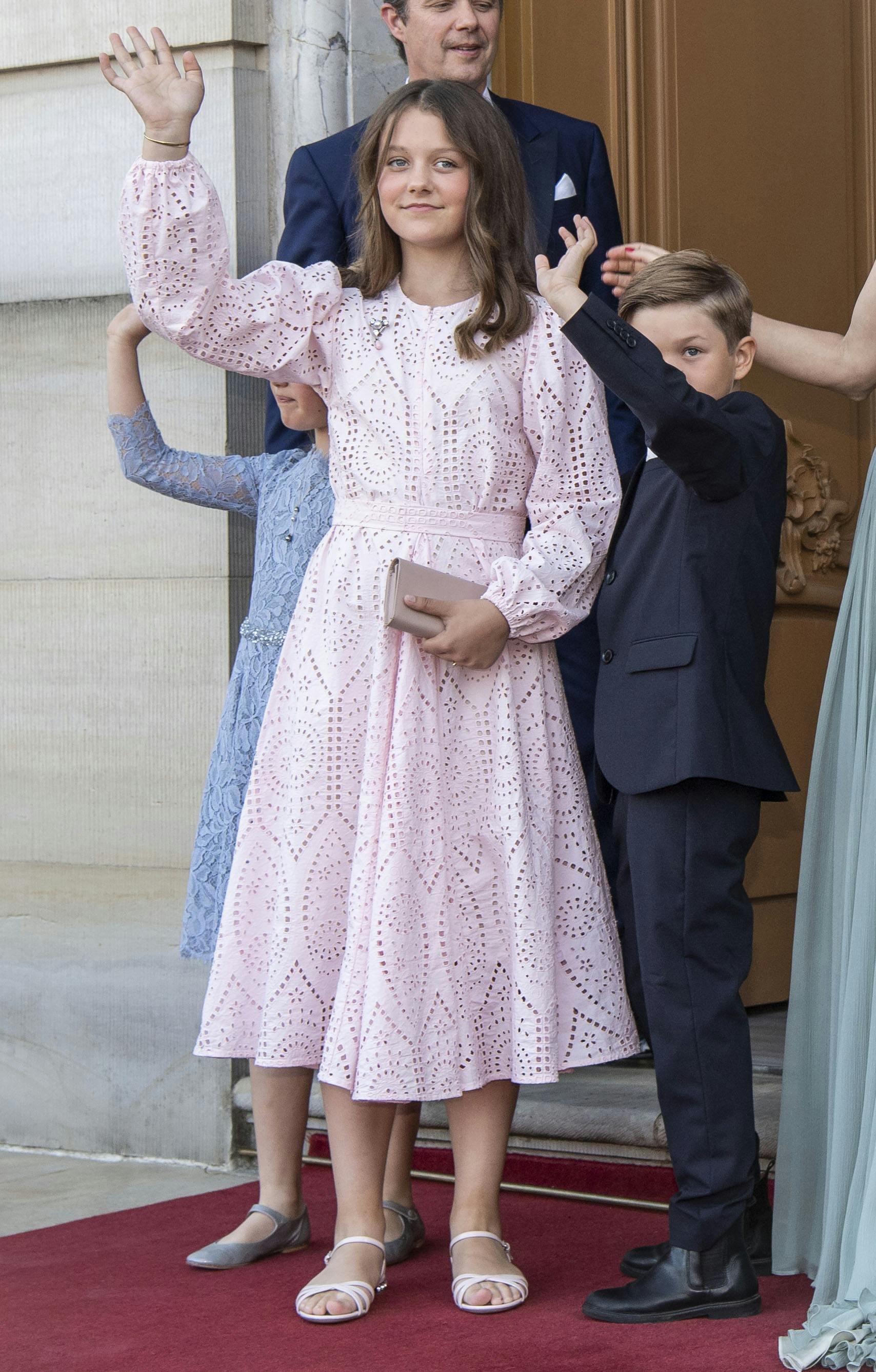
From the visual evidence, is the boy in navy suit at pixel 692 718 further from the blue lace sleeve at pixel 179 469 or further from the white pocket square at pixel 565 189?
the blue lace sleeve at pixel 179 469

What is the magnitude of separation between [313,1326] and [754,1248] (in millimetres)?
698

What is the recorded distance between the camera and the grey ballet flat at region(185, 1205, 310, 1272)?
2.73m

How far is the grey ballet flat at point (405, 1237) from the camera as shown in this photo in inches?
108

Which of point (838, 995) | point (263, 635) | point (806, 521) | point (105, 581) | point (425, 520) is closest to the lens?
point (838, 995)

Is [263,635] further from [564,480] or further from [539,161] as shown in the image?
[539,161]

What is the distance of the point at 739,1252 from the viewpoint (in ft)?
7.89

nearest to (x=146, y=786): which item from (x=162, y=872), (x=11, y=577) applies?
(x=162, y=872)

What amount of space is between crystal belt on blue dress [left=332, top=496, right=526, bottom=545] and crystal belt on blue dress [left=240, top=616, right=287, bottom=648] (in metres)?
0.38

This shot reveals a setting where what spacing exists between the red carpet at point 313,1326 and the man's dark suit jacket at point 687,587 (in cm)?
75

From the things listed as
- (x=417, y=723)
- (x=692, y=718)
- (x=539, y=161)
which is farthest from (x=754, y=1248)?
(x=539, y=161)

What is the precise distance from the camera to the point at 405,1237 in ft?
9.12

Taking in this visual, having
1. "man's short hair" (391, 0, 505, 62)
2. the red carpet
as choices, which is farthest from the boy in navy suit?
"man's short hair" (391, 0, 505, 62)

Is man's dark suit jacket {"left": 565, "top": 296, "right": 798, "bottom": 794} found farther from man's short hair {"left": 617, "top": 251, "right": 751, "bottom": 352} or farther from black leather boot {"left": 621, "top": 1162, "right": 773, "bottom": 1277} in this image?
black leather boot {"left": 621, "top": 1162, "right": 773, "bottom": 1277}

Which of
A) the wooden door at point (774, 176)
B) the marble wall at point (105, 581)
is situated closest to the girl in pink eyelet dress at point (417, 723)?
the marble wall at point (105, 581)
